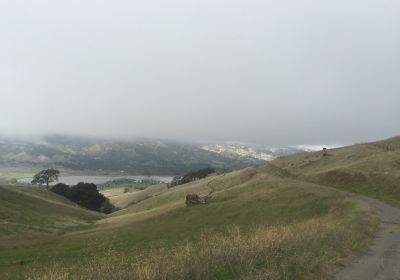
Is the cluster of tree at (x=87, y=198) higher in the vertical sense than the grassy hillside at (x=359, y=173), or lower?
lower

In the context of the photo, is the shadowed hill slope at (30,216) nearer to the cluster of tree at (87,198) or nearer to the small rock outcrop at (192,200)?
the small rock outcrop at (192,200)

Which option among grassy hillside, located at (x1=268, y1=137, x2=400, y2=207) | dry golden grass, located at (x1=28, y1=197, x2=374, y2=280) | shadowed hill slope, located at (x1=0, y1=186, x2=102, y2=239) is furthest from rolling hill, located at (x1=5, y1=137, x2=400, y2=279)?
shadowed hill slope, located at (x1=0, y1=186, x2=102, y2=239)

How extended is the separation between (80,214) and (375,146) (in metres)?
71.2

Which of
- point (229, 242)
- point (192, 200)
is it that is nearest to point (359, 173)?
point (192, 200)

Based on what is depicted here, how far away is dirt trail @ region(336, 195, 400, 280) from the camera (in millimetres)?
17234

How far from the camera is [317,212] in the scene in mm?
47062

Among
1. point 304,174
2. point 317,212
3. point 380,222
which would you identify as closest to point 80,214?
point 304,174

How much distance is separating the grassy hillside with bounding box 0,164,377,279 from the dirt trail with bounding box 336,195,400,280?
70cm

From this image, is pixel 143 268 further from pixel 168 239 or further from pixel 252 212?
pixel 252 212

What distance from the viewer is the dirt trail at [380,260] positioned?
17.2 meters

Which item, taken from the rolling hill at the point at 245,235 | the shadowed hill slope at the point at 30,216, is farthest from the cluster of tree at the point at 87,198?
the rolling hill at the point at 245,235

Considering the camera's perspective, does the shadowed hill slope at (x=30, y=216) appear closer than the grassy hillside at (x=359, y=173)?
No

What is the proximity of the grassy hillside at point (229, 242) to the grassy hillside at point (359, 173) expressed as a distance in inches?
205

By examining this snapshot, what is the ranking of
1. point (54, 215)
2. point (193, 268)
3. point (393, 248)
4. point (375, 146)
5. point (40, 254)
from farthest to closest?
point (375, 146) → point (54, 215) → point (40, 254) → point (393, 248) → point (193, 268)
